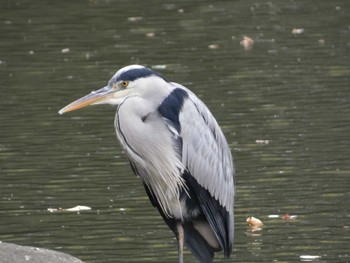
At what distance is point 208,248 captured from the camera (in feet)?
24.6

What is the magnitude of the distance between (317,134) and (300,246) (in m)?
2.96

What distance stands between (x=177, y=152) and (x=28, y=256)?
116 cm

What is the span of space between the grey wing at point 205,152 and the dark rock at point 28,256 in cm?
103

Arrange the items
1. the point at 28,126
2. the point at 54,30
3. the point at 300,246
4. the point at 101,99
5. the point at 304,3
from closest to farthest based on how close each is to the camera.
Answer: the point at 101,99
the point at 300,246
the point at 28,126
the point at 54,30
the point at 304,3

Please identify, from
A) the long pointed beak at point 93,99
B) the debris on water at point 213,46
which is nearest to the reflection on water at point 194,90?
the debris on water at point 213,46

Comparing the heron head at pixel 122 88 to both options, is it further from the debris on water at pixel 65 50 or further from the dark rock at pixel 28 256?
the debris on water at pixel 65 50

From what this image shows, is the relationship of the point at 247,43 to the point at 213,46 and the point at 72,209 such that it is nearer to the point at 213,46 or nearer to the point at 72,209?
the point at 213,46

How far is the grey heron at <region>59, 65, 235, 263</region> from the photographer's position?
282 inches

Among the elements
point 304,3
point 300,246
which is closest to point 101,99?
point 300,246

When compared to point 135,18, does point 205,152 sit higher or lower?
higher

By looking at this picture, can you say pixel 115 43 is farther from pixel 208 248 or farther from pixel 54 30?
pixel 208 248

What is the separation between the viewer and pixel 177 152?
7359mm

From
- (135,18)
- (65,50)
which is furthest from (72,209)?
(135,18)

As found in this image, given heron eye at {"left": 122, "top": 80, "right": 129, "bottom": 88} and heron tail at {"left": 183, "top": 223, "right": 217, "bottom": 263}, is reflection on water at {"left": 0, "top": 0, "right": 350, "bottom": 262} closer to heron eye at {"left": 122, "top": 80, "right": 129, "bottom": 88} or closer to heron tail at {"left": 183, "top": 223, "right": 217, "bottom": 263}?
heron tail at {"left": 183, "top": 223, "right": 217, "bottom": 263}
